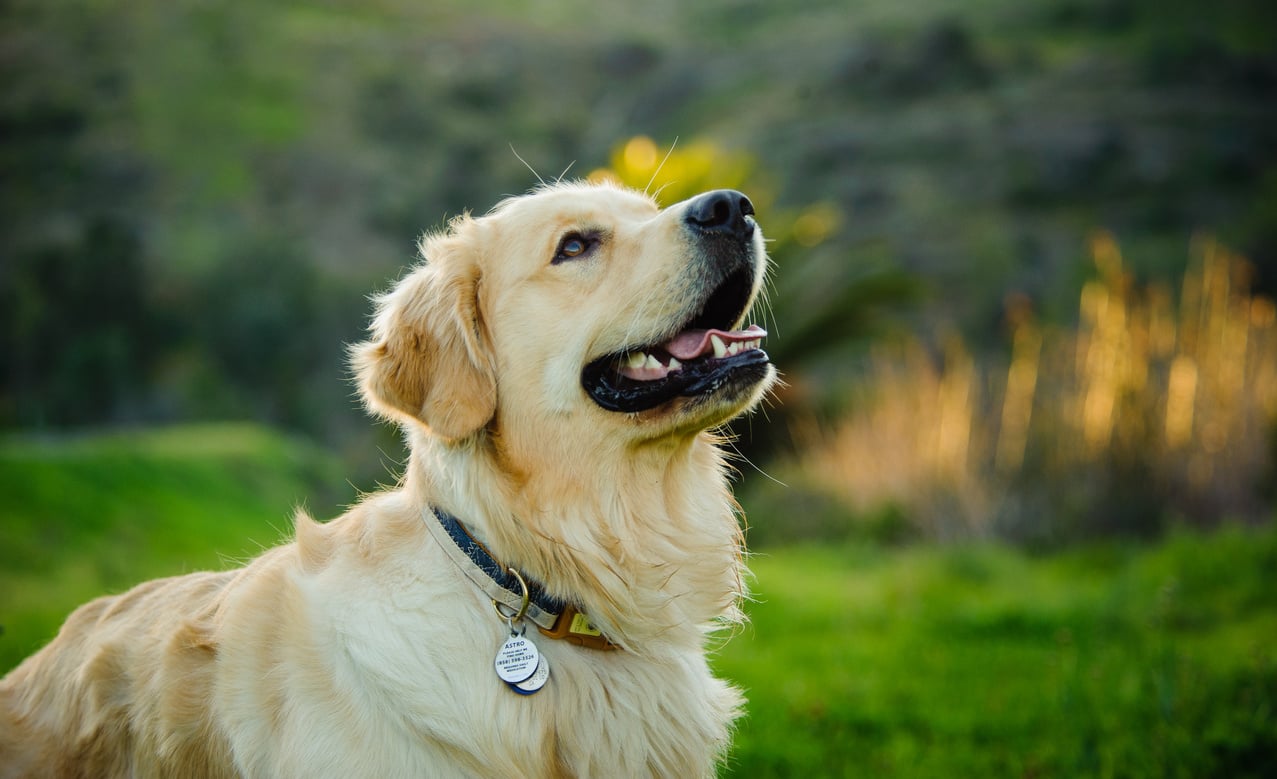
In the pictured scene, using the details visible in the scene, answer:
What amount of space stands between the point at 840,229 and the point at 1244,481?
16426 mm

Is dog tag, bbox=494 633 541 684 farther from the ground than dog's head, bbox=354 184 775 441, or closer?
closer

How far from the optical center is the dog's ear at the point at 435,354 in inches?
104

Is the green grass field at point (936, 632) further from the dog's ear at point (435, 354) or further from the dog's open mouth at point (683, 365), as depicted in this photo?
the dog's open mouth at point (683, 365)

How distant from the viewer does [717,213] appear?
2873 mm

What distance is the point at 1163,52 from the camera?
88.3 ft

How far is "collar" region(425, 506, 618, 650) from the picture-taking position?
8.22 feet

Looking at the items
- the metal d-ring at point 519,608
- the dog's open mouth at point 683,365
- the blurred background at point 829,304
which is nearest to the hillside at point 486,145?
the blurred background at point 829,304

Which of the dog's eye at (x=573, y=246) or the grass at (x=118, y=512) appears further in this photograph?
the grass at (x=118, y=512)

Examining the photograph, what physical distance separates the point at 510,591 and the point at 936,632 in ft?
12.9

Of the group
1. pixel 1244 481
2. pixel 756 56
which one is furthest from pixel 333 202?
pixel 1244 481

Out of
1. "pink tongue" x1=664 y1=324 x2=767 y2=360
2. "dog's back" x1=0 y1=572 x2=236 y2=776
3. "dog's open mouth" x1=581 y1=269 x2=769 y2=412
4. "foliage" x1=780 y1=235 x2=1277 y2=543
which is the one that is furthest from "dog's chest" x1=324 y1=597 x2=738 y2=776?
"foliage" x1=780 y1=235 x2=1277 y2=543

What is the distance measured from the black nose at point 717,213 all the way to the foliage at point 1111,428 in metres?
6.04

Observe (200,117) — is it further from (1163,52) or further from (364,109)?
(1163,52)

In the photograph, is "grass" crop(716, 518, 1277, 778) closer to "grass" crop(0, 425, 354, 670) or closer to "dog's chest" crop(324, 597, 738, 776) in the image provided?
"dog's chest" crop(324, 597, 738, 776)
